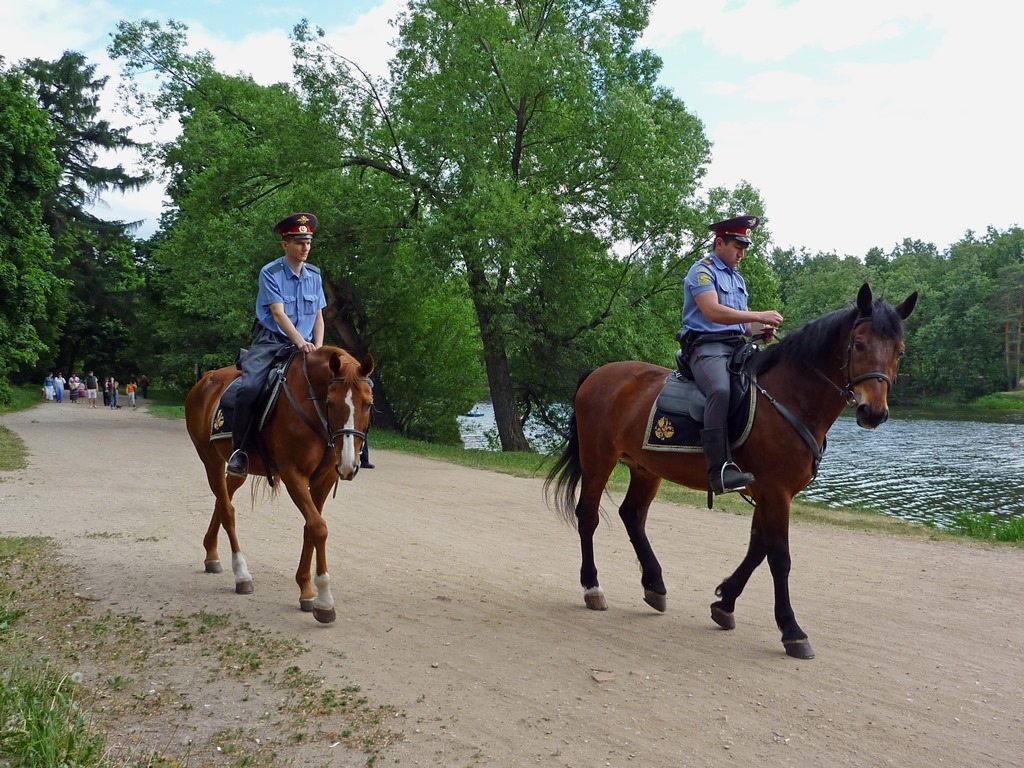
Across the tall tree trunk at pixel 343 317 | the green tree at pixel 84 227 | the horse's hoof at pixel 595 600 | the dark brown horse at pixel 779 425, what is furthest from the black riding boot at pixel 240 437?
the green tree at pixel 84 227

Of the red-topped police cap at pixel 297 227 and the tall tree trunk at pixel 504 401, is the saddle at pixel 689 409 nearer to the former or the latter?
the red-topped police cap at pixel 297 227

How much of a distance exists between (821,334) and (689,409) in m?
1.09

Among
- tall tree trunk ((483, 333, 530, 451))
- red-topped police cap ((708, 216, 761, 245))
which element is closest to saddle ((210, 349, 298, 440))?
red-topped police cap ((708, 216, 761, 245))

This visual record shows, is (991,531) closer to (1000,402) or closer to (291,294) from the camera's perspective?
(291,294)

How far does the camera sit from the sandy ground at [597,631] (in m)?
4.26

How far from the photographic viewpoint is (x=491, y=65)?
2080cm

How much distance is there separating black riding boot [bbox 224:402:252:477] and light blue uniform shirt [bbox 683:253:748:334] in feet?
11.9

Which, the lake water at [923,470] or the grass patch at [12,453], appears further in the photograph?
the lake water at [923,470]

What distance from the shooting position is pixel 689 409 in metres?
6.14

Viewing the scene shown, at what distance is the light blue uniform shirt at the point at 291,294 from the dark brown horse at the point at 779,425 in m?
2.66

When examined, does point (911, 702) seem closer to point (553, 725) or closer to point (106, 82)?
point (553, 725)

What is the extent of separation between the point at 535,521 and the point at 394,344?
60.0 feet

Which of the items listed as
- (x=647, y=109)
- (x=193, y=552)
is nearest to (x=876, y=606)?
(x=193, y=552)

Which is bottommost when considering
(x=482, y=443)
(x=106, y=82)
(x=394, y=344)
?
(x=482, y=443)
